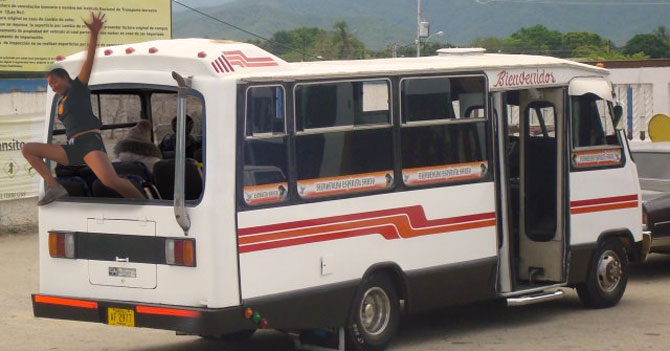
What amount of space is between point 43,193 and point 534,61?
4.61 meters

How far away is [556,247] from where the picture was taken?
12.6 metres

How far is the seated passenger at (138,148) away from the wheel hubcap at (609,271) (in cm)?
445

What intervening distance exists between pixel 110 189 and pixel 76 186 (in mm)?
412

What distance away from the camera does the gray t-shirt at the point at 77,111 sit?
10.3 meters

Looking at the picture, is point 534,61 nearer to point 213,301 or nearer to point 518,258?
point 518,258

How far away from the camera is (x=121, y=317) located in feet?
32.7

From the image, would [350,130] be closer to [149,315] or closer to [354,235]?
[354,235]

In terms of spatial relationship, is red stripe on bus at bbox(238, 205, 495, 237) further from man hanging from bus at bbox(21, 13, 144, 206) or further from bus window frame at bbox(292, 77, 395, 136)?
man hanging from bus at bbox(21, 13, 144, 206)

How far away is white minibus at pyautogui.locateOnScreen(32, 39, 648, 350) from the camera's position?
970cm

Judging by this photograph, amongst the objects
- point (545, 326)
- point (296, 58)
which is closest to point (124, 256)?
point (545, 326)

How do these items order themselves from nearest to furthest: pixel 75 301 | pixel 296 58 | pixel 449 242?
1. pixel 75 301
2. pixel 449 242
3. pixel 296 58

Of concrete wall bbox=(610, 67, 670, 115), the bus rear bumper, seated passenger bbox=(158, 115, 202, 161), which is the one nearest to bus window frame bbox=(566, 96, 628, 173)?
seated passenger bbox=(158, 115, 202, 161)

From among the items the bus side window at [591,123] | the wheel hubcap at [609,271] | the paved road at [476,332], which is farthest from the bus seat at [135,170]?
the wheel hubcap at [609,271]

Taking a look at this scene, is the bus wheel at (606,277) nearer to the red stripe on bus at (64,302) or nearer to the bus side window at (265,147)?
the bus side window at (265,147)
